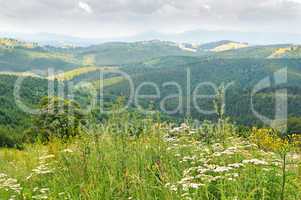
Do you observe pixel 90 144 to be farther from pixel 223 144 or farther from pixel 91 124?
pixel 223 144

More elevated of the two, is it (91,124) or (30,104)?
(91,124)

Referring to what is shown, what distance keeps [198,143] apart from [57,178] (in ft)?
8.27

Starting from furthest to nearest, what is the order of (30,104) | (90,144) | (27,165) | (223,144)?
(30,104) → (27,165) → (90,144) → (223,144)

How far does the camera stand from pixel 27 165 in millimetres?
8781

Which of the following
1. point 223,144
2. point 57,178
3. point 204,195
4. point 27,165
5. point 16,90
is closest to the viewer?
point 204,195

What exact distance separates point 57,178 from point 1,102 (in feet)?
506

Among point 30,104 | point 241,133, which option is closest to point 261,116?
point 30,104

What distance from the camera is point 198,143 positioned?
729cm

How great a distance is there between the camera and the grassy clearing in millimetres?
5238

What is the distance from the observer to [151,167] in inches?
264

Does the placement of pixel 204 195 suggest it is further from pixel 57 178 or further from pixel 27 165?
pixel 27 165

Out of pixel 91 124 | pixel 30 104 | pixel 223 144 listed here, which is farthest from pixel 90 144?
pixel 30 104

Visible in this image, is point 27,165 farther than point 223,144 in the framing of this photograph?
Yes

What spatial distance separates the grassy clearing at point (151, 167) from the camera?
5.24m
